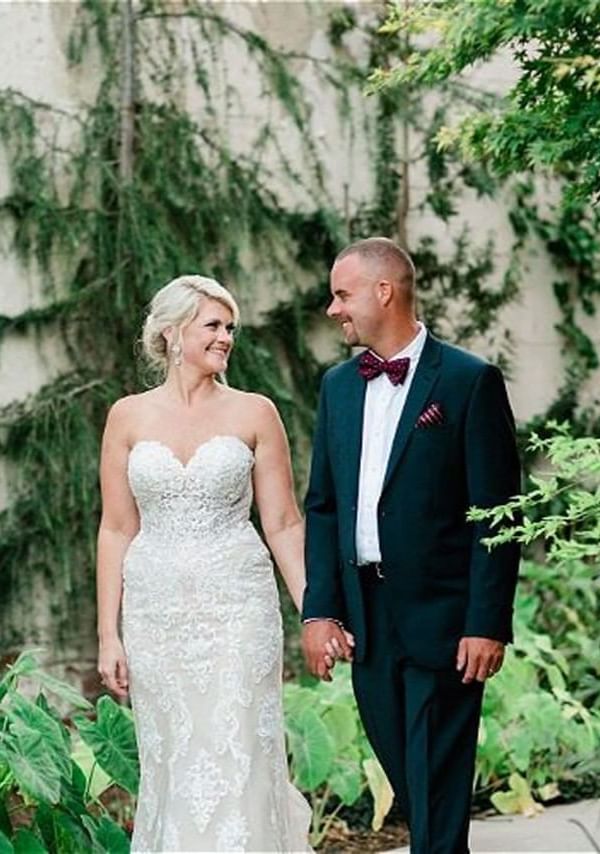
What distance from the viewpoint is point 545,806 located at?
6.57 meters

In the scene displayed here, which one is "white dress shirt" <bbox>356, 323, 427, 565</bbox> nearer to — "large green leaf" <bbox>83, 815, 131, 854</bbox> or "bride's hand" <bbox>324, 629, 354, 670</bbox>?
"bride's hand" <bbox>324, 629, 354, 670</bbox>

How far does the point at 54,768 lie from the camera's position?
15.7 feet

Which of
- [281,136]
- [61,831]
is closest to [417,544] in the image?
[61,831]

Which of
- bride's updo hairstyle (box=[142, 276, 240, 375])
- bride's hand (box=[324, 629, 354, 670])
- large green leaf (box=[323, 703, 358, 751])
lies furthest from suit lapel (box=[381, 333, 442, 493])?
large green leaf (box=[323, 703, 358, 751])

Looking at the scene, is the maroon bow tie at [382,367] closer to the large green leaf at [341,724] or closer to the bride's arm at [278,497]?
the bride's arm at [278,497]

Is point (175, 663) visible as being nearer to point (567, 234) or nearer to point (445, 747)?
point (445, 747)

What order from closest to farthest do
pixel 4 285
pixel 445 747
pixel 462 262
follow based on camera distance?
1. pixel 445 747
2. pixel 4 285
3. pixel 462 262

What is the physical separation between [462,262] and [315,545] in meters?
3.60

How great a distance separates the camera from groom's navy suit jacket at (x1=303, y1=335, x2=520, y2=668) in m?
4.60

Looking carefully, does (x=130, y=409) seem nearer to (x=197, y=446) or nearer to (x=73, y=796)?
(x=197, y=446)

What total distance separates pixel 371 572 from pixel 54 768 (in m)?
0.96

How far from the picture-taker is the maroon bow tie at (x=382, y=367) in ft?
15.4

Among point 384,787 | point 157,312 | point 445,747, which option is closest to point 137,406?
point 157,312

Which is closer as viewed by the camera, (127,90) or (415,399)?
(415,399)
